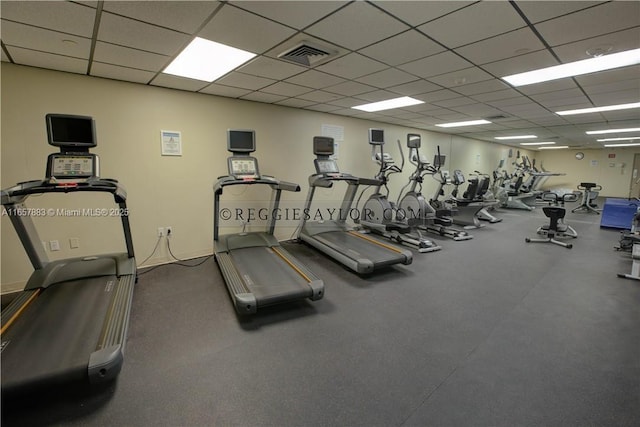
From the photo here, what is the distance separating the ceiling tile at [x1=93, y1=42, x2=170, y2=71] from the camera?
2594mm

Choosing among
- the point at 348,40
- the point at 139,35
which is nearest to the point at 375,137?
the point at 348,40

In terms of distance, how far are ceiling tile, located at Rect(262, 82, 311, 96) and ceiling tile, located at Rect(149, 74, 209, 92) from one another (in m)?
0.85

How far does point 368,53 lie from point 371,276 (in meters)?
2.61

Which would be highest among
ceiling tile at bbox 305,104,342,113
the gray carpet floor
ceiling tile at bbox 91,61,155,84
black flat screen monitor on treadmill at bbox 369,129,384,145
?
ceiling tile at bbox 305,104,342,113

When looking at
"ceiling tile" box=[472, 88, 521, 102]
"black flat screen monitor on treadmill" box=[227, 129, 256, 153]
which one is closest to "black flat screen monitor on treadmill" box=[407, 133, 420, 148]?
"ceiling tile" box=[472, 88, 521, 102]

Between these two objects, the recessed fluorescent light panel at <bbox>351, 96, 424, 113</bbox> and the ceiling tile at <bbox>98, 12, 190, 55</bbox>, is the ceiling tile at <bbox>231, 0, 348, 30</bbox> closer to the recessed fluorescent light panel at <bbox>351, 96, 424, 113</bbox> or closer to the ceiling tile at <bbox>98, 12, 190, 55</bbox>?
the ceiling tile at <bbox>98, 12, 190, 55</bbox>

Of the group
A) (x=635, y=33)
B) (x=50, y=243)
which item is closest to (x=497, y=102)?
(x=635, y=33)

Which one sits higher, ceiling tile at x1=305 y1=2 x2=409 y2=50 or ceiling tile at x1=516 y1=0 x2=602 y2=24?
ceiling tile at x1=516 y1=0 x2=602 y2=24

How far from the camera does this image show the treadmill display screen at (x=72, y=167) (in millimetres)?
2637

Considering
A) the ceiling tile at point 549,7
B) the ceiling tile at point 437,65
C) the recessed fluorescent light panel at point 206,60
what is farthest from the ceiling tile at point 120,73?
the ceiling tile at point 549,7

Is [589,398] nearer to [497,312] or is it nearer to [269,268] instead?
[497,312]

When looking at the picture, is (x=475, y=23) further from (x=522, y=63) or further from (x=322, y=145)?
(x=322, y=145)

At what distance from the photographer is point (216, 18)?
2.09m

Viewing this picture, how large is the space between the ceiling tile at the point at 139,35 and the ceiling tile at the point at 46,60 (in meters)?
0.81
